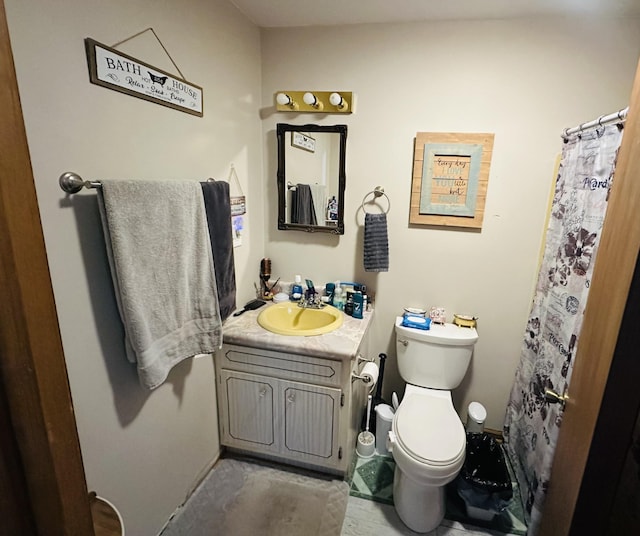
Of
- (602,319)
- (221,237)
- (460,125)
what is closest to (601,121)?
(460,125)

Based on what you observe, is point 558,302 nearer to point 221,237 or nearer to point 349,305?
point 349,305

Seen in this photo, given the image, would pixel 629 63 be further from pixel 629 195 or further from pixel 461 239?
pixel 629 195

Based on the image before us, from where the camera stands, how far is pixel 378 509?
68.7 inches

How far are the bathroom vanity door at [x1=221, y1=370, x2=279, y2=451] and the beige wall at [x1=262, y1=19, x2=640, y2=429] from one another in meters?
0.77

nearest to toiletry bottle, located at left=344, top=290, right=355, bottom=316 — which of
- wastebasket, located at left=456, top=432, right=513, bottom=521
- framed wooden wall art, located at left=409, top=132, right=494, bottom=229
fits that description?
framed wooden wall art, located at left=409, top=132, right=494, bottom=229

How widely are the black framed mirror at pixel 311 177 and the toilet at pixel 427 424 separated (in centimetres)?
79

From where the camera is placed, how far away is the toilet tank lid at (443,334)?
194cm

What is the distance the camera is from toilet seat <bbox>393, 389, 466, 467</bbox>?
1518 millimetres

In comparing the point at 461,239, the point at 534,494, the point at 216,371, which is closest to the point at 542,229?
the point at 461,239

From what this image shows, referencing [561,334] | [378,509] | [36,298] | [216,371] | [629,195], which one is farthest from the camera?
[216,371]

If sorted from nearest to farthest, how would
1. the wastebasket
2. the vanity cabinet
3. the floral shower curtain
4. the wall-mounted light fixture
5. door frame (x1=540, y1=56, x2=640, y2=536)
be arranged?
door frame (x1=540, y1=56, x2=640, y2=536) → the floral shower curtain → the wastebasket → the vanity cabinet → the wall-mounted light fixture

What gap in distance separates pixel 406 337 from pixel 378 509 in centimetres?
88

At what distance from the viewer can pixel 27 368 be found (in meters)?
0.47

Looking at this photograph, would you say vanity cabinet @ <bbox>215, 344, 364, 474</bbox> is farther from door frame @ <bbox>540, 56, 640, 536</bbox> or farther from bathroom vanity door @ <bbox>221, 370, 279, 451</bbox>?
door frame @ <bbox>540, 56, 640, 536</bbox>
